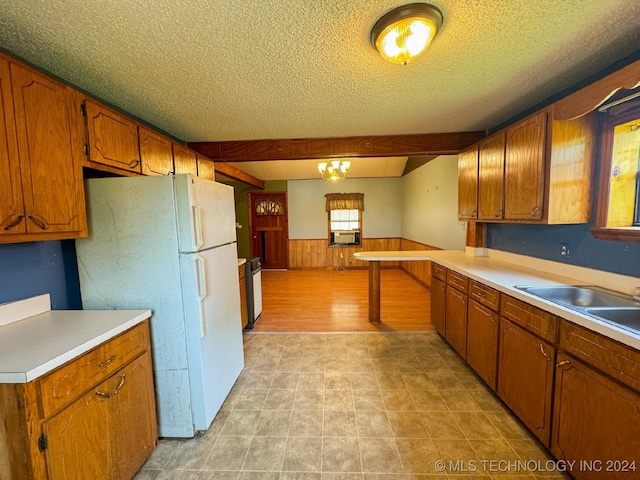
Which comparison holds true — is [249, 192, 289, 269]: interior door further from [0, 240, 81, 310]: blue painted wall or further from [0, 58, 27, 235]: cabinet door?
[0, 58, 27, 235]: cabinet door

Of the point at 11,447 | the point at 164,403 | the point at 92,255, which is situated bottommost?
the point at 164,403

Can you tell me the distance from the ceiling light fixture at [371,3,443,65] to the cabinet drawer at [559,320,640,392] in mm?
1582

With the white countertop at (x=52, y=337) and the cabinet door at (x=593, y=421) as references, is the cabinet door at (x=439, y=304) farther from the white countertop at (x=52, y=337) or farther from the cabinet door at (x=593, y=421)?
the white countertop at (x=52, y=337)

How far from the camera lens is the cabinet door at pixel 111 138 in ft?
5.27

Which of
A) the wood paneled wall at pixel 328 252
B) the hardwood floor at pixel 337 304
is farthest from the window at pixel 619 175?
the wood paneled wall at pixel 328 252

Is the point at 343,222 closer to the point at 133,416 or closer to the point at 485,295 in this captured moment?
the point at 485,295

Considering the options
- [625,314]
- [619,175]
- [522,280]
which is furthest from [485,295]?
[619,175]

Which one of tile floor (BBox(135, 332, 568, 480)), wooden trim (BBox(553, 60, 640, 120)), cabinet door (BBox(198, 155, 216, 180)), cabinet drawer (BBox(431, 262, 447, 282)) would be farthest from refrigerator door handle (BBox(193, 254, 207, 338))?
wooden trim (BBox(553, 60, 640, 120))

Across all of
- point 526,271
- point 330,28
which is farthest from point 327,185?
point 330,28

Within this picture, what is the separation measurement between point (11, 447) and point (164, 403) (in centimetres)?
83

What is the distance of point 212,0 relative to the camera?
1.09m

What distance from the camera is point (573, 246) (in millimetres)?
1994

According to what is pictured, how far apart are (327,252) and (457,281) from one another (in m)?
4.91

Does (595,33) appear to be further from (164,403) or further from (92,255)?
(164,403)
